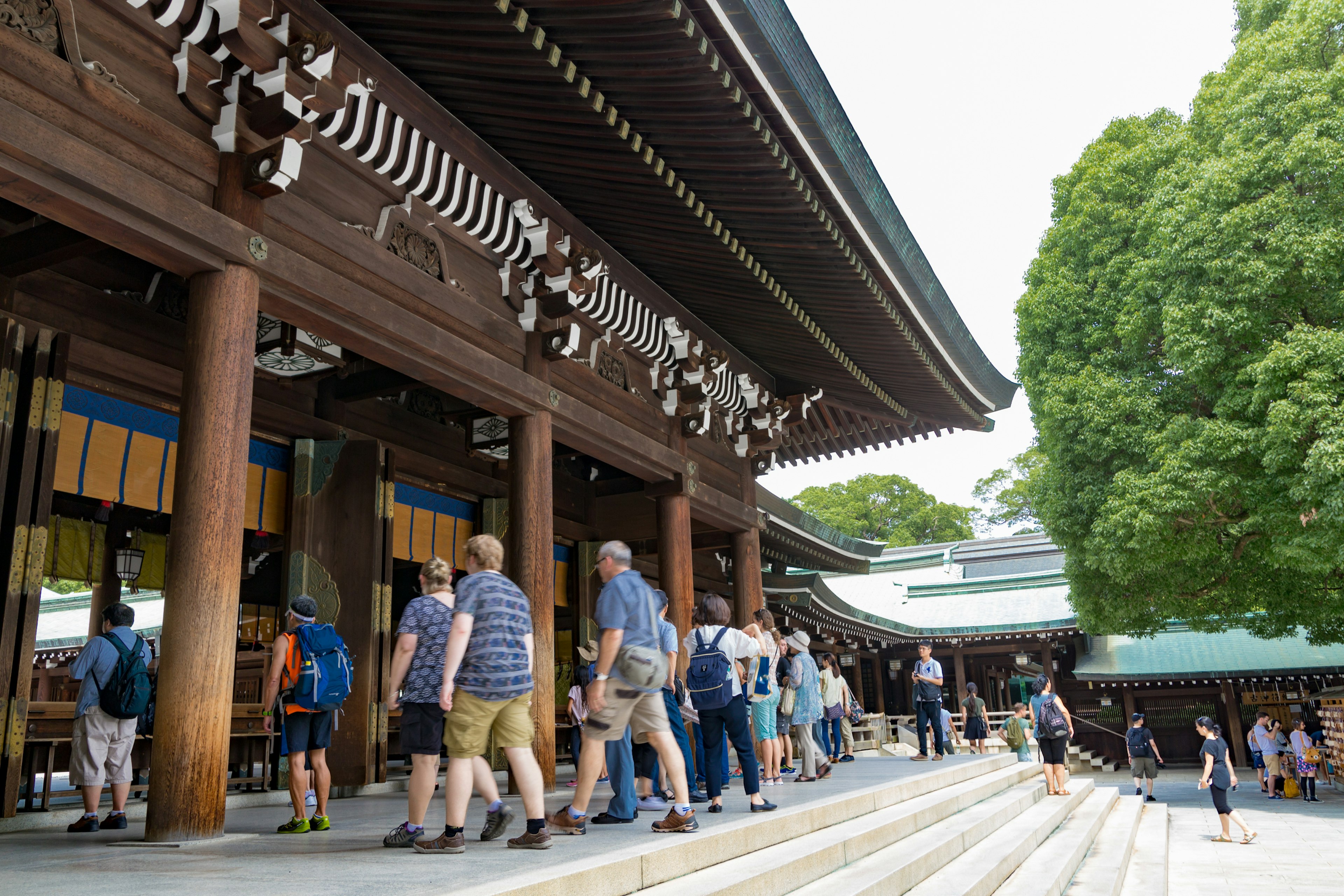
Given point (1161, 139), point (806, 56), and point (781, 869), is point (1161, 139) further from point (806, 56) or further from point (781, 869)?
point (781, 869)

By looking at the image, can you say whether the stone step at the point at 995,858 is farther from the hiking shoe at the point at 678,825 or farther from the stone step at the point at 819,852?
the hiking shoe at the point at 678,825

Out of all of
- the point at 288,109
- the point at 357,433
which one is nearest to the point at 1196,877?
the point at 357,433

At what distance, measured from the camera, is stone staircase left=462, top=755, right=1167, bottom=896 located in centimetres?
351

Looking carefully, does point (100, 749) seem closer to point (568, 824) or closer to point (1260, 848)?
point (568, 824)

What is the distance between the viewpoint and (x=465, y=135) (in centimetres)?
614

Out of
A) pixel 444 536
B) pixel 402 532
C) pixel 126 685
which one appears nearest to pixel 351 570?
pixel 402 532

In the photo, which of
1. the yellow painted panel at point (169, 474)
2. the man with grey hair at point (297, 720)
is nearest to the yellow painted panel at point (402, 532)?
the yellow painted panel at point (169, 474)

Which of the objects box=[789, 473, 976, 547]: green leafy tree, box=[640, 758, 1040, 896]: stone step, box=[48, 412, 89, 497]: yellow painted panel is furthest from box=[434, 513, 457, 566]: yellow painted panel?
box=[789, 473, 976, 547]: green leafy tree

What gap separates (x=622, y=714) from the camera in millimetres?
4273

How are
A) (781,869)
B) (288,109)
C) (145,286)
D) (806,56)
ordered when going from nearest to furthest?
(781,869)
(288,109)
(806,56)
(145,286)

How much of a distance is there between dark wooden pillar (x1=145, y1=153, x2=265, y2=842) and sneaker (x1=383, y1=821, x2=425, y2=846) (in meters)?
0.76

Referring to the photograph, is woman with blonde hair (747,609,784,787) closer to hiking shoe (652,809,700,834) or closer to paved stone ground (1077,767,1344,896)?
hiking shoe (652,809,700,834)

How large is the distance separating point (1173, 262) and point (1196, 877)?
8.76 meters

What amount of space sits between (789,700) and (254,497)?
4.91 m
